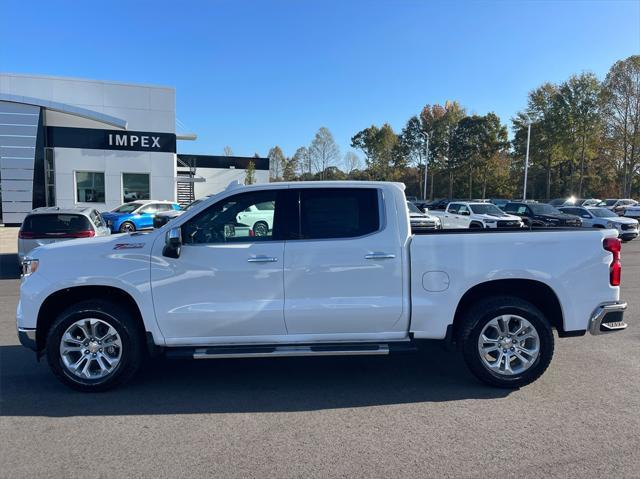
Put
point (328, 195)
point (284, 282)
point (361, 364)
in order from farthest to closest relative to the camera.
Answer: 1. point (361, 364)
2. point (328, 195)
3. point (284, 282)

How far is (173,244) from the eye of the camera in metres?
4.12

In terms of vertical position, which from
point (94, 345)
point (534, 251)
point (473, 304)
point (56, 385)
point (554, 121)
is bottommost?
point (56, 385)

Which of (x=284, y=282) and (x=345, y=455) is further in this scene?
(x=284, y=282)

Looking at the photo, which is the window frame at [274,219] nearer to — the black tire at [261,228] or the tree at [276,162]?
the black tire at [261,228]

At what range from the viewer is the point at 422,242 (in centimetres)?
423

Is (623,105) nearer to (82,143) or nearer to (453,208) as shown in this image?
(453,208)

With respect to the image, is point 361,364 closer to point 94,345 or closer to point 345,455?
point 345,455

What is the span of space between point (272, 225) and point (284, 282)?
0.56 m

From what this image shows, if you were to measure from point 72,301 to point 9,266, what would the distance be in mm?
10356

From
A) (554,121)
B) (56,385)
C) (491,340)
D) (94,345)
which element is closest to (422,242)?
(491,340)

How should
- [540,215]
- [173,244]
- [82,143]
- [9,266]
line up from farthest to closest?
[82,143] → [540,215] → [9,266] → [173,244]

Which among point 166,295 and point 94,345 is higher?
point 166,295

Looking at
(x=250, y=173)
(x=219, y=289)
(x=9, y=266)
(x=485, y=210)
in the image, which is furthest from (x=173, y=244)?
(x=250, y=173)

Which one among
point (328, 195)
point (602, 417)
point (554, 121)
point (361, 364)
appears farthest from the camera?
point (554, 121)
